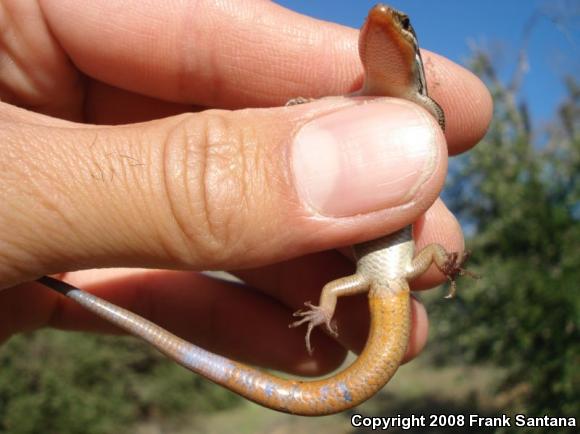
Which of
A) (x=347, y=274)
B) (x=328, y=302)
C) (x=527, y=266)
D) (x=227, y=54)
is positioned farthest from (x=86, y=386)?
(x=328, y=302)

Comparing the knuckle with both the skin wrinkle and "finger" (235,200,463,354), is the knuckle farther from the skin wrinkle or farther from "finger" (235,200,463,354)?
"finger" (235,200,463,354)

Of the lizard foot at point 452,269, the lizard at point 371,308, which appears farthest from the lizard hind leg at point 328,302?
the lizard foot at point 452,269

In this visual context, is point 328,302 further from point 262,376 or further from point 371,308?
point 262,376

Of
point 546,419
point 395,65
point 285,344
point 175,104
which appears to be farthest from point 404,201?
point 546,419

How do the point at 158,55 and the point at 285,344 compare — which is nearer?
the point at 158,55

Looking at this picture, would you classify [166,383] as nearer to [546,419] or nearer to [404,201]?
[546,419]
